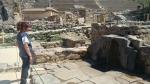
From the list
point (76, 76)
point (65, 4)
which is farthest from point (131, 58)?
point (65, 4)

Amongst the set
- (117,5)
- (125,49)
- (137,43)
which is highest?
(117,5)

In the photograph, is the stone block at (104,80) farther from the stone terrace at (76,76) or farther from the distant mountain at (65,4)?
the distant mountain at (65,4)

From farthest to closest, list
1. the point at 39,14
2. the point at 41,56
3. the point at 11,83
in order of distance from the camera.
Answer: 1. the point at 39,14
2. the point at 41,56
3. the point at 11,83

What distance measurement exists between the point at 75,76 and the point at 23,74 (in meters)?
1.43

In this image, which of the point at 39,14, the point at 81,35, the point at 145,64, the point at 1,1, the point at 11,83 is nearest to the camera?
the point at 11,83

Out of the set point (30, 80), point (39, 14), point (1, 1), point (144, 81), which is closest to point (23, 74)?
point (30, 80)

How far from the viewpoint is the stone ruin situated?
588cm

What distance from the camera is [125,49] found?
6176mm

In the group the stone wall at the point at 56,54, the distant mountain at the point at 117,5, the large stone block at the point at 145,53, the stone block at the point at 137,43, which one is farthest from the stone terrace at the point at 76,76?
the distant mountain at the point at 117,5

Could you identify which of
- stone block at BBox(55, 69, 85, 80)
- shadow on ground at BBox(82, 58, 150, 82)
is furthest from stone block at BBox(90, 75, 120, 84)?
shadow on ground at BBox(82, 58, 150, 82)

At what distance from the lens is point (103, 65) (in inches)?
262

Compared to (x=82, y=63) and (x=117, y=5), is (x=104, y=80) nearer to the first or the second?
(x=82, y=63)

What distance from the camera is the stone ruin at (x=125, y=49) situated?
5.88 metres

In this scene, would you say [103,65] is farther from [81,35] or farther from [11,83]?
[81,35]
